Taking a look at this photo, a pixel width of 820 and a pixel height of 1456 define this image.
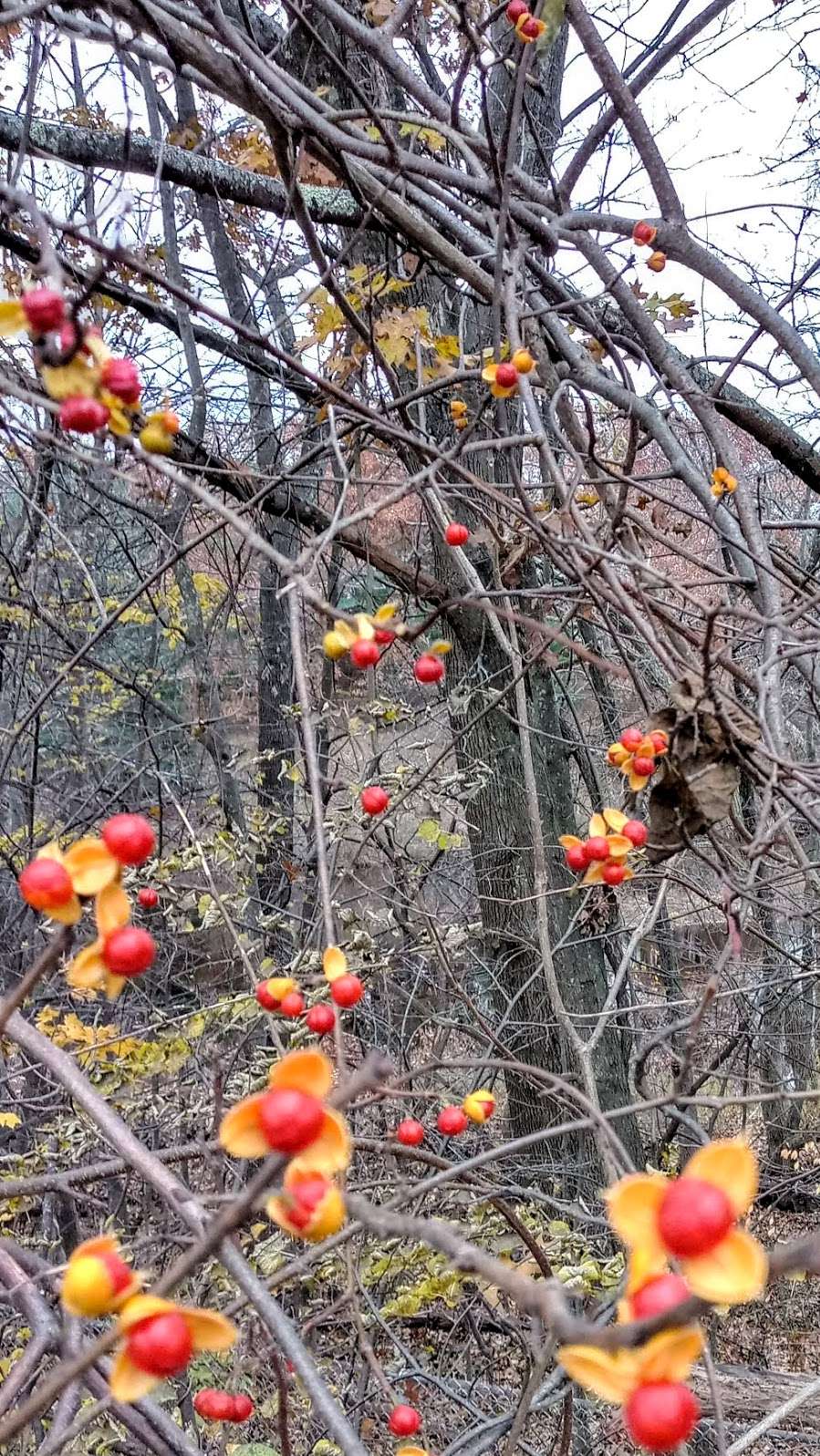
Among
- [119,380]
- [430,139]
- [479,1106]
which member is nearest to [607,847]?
[479,1106]

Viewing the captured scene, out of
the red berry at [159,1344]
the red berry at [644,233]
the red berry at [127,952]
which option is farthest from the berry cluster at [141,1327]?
the red berry at [644,233]

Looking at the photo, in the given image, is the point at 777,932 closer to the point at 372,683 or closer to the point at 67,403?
the point at 372,683

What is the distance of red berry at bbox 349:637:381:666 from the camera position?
1.03 metres

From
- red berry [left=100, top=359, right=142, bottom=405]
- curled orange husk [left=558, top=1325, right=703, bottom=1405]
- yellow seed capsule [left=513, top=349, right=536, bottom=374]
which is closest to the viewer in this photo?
curled orange husk [left=558, top=1325, right=703, bottom=1405]

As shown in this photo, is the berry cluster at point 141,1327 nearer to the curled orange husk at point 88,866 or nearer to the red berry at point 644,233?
the curled orange husk at point 88,866

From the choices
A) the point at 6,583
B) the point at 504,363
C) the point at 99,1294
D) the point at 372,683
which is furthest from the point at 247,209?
the point at 99,1294

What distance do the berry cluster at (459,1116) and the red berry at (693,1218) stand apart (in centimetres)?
65

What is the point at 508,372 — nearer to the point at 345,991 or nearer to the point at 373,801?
the point at 373,801

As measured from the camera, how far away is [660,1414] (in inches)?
16.3

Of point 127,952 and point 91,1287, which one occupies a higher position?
point 127,952

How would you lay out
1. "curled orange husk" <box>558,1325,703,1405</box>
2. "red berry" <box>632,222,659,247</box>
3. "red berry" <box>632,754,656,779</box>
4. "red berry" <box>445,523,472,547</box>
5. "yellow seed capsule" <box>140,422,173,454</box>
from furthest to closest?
"red berry" <box>632,222,659,247</box>
"red berry" <box>445,523,472,547</box>
"red berry" <box>632,754,656,779</box>
"yellow seed capsule" <box>140,422,173,454</box>
"curled orange husk" <box>558,1325,703,1405</box>

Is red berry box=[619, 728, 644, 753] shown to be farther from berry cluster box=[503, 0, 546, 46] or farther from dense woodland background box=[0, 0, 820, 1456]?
berry cluster box=[503, 0, 546, 46]

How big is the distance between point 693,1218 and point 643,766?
935 mm

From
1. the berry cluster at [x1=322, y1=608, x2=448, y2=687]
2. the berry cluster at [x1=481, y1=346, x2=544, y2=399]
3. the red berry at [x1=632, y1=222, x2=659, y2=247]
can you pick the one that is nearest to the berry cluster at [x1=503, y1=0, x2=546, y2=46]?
the red berry at [x1=632, y1=222, x2=659, y2=247]
